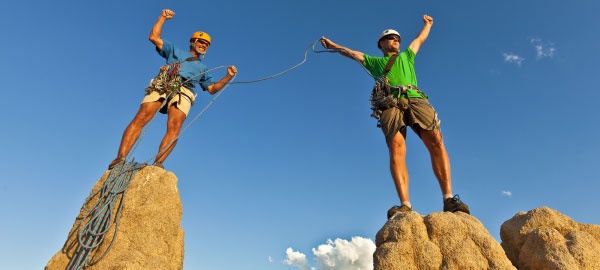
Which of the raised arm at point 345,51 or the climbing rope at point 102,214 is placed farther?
the raised arm at point 345,51

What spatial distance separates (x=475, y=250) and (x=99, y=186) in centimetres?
443

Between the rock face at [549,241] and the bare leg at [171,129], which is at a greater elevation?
the bare leg at [171,129]

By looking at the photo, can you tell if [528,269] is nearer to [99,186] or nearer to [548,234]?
[548,234]

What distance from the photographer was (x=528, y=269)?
12.7 ft

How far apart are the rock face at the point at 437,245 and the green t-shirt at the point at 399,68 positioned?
2.08 meters

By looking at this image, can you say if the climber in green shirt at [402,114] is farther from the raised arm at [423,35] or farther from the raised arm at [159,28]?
the raised arm at [159,28]

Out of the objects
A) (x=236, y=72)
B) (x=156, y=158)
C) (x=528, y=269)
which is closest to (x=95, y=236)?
(x=156, y=158)

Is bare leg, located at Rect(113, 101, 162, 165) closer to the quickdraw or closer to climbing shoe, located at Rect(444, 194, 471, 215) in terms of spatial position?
the quickdraw

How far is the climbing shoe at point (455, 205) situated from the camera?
441 cm

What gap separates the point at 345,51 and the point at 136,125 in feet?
11.2

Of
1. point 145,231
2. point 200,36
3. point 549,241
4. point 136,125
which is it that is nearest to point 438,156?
point 549,241

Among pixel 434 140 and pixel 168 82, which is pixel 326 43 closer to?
pixel 434 140

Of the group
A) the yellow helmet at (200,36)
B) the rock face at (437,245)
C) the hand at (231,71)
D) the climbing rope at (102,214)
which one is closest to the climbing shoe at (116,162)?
the climbing rope at (102,214)

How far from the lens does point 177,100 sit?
18.7 feet
